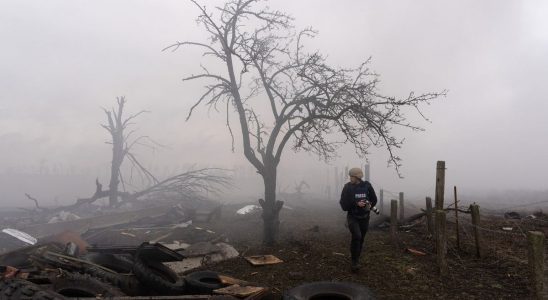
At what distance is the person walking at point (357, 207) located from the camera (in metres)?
7.75

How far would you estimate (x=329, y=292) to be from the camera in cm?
649

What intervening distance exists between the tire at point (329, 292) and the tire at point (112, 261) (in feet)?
11.5

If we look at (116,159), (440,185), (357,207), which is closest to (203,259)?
(357,207)

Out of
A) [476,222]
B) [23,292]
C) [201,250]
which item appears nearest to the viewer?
[23,292]

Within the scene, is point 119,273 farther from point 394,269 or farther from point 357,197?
point 394,269

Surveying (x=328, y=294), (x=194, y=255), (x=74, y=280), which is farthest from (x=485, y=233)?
(x=74, y=280)

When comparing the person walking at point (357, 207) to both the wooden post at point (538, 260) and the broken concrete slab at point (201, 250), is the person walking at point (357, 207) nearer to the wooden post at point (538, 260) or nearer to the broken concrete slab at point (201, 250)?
the wooden post at point (538, 260)

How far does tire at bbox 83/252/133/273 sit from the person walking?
4.55 m

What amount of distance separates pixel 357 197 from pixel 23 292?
585 centimetres

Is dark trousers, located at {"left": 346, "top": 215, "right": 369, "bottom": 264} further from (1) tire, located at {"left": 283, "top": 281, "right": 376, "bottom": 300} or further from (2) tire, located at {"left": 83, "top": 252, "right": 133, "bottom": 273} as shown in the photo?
(2) tire, located at {"left": 83, "top": 252, "right": 133, "bottom": 273}

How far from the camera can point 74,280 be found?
621 centimetres

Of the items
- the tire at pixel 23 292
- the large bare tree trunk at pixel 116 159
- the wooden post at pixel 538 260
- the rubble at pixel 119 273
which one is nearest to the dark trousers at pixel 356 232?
the rubble at pixel 119 273

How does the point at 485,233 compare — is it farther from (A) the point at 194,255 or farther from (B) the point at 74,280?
(B) the point at 74,280

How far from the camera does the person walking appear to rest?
775cm
